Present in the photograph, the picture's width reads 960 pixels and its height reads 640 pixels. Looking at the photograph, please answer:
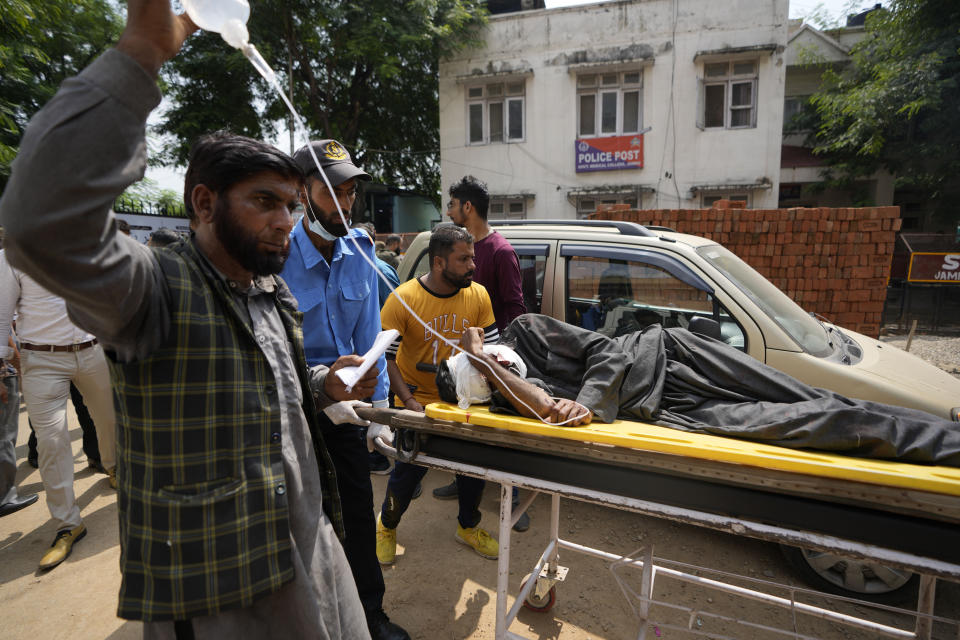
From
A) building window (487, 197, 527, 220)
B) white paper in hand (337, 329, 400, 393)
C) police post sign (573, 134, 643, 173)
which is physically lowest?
white paper in hand (337, 329, 400, 393)

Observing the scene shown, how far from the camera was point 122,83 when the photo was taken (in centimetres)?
81

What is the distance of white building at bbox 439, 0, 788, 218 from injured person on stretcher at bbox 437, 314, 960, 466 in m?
11.1

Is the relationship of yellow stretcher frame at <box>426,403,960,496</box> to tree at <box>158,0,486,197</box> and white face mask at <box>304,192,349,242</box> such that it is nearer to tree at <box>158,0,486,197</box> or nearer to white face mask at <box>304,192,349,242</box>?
white face mask at <box>304,192,349,242</box>

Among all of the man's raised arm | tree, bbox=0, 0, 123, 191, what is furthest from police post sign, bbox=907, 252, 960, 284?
tree, bbox=0, 0, 123, 191

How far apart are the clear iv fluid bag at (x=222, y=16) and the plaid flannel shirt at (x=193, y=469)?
0.53 metres

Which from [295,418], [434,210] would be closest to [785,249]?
[295,418]

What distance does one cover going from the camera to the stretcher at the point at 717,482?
55.4 inches

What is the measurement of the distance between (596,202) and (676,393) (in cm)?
1153

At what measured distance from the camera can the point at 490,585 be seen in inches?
107

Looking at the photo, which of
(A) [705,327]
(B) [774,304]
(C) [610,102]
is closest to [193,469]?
(A) [705,327]

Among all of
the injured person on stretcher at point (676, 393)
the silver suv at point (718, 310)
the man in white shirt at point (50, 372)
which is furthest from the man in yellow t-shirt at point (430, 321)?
the man in white shirt at point (50, 372)

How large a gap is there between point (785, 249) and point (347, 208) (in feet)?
22.7

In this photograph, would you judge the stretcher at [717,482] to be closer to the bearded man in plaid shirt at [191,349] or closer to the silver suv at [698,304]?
the bearded man in plaid shirt at [191,349]

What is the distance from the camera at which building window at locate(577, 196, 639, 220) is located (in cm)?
1269
